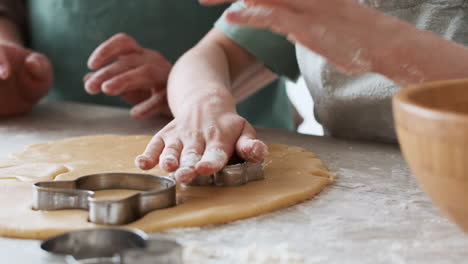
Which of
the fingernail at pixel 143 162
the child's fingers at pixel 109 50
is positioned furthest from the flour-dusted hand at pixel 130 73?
the fingernail at pixel 143 162

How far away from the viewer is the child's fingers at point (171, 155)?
2.39ft

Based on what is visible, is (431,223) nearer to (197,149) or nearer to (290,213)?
(290,213)

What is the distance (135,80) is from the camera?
1.27 meters

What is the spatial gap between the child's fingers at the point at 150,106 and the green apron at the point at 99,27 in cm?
40

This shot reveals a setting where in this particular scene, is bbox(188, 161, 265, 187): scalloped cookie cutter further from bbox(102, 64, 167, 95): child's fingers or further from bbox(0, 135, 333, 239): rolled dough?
bbox(102, 64, 167, 95): child's fingers

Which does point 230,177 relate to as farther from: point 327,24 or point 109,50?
point 109,50

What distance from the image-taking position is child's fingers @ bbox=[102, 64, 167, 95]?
1.25m

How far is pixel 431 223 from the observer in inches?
24.2

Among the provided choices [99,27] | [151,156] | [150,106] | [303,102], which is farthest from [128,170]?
[303,102]

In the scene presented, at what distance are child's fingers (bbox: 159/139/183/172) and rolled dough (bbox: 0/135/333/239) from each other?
3 centimetres

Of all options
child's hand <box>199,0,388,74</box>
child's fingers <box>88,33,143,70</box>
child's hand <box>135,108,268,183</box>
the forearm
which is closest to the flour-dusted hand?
child's fingers <box>88,33,143,70</box>

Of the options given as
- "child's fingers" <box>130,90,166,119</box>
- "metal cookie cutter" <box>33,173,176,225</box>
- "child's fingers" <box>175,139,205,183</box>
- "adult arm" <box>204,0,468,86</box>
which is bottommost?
"child's fingers" <box>130,90,166,119</box>

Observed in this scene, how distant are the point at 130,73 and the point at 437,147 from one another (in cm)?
95

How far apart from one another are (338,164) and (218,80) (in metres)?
0.28
